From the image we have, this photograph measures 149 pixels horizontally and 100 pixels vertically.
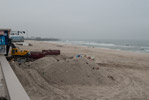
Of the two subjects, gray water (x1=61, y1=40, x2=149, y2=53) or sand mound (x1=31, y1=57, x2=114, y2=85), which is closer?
sand mound (x1=31, y1=57, x2=114, y2=85)

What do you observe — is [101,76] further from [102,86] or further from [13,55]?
[13,55]

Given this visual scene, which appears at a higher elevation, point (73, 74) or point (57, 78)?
point (73, 74)

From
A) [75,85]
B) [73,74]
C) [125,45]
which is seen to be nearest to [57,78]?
[73,74]

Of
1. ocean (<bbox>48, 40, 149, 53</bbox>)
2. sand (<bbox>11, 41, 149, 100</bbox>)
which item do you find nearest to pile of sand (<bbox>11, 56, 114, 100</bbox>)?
sand (<bbox>11, 41, 149, 100</bbox>)

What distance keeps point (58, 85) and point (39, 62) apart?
14.9ft

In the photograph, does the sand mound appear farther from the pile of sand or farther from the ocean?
the ocean

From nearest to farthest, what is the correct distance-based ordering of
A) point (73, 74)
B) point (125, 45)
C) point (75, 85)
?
point (75, 85)
point (73, 74)
point (125, 45)

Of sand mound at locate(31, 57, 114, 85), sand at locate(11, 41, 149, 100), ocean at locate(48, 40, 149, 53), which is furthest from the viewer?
ocean at locate(48, 40, 149, 53)

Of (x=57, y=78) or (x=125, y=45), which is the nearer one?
(x=57, y=78)

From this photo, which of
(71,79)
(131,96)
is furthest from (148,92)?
(71,79)

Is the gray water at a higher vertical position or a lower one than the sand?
higher

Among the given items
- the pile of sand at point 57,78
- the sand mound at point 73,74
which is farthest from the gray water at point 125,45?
the pile of sand at point 57,78

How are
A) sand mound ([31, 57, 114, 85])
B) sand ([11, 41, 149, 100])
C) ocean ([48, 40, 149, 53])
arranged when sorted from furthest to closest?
ocean ([48, 40, 149, 53]) → sand mound ([31, 57, 114, 85]) → sand ([11, 41, 149, 100])

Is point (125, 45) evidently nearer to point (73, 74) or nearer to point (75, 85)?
point (73, 74)
